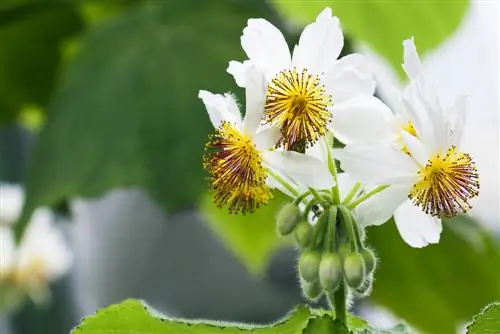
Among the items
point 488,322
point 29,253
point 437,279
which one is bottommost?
point 488,322

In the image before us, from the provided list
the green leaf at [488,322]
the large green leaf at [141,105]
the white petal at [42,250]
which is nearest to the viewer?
the green leaf at [488,322]

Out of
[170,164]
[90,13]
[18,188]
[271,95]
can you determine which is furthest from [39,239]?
[271,95]

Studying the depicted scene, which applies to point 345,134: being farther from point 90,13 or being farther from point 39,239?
point 39,239

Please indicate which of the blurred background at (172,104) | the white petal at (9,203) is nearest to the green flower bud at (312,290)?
the blurred background at (172,104)

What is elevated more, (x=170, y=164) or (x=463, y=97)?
(x=170, y=164)

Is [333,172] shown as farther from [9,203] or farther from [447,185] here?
[9,203]

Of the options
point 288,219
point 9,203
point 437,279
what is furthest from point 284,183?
point 9,203

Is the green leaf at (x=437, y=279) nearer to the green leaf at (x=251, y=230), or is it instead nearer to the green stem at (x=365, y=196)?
the green leaf at (x=251, y=230)
